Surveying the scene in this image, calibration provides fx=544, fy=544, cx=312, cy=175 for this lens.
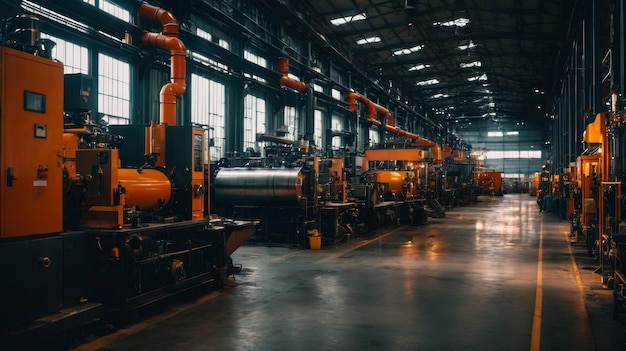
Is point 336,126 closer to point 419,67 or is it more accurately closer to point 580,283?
point 419,67

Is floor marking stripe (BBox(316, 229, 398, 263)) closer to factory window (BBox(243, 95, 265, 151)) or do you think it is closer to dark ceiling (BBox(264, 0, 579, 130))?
factory window (BBox(243, 95, 265, 151))

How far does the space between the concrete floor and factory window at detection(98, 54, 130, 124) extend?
16.2 feet

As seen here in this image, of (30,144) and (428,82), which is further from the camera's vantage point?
(428,82)

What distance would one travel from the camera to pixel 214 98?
61.3 feet

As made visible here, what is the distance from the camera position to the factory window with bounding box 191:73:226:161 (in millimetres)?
17484

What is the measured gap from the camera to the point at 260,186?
45.1 ft

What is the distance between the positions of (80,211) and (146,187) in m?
1.09

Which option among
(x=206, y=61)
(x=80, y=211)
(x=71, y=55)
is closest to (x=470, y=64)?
(x=206, y=61)

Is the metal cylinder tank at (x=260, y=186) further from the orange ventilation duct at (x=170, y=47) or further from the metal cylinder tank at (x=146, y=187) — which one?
the metal cylinder tank at (x=146, y=187)

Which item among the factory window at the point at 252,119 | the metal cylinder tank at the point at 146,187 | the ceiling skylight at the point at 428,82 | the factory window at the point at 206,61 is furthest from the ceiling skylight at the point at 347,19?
the metal cylinder tank at the point at 146,187

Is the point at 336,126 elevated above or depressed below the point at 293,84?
below

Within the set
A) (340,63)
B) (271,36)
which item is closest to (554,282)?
(271,36)

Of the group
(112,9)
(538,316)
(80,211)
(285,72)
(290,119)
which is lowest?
(538,316)

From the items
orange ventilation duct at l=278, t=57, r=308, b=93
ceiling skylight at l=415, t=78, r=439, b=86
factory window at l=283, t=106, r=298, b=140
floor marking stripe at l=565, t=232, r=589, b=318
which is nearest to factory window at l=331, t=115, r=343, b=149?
factory window at l=283, t=106, r=298, b=140
